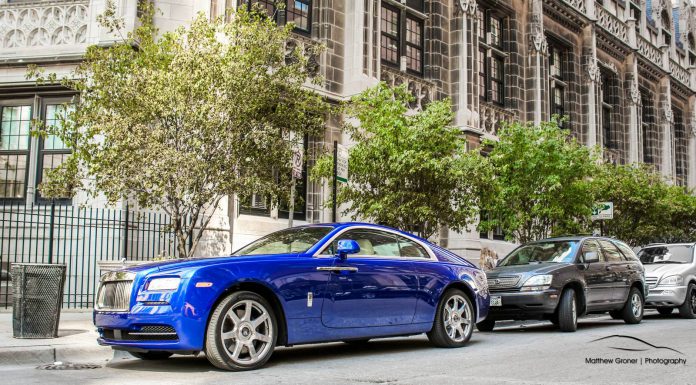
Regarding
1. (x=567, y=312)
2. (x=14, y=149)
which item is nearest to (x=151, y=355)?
(x=567, y=312)

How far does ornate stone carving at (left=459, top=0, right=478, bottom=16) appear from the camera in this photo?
24453 mm

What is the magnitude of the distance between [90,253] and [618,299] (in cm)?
1012

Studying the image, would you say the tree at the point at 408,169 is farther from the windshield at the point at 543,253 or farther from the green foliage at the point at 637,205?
the green foliage at the point at 637,205

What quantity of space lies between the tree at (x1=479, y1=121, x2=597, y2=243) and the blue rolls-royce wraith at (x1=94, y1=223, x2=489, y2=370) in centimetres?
956

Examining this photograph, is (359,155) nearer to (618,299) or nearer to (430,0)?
(618,299)

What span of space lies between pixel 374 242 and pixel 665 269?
31.8 feet

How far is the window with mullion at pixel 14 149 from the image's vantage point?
16391 mm

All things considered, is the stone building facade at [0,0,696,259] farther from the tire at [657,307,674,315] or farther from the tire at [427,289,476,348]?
the tire at [657,307,674,315]

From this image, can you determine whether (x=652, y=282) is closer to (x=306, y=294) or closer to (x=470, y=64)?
(x=470, y=64)

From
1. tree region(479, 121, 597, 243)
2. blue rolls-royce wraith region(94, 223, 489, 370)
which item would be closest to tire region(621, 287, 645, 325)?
tree region(479, 121, 597, 243)

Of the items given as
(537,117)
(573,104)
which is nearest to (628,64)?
(573,104)

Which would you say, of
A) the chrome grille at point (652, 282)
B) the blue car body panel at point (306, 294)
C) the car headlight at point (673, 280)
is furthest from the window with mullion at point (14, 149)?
the car headlight at point (673, 280)

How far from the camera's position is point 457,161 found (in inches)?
596

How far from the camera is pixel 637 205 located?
24891 millimetres
